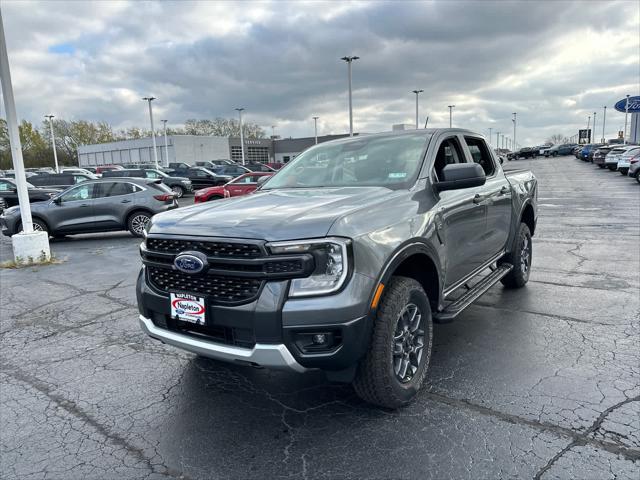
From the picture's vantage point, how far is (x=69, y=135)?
3962 inches

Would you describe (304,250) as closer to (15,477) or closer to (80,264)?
(15,477)

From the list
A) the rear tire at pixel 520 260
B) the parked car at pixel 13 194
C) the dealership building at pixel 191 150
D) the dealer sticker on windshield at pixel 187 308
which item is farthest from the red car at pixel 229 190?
the dealership building at pixel 191 150

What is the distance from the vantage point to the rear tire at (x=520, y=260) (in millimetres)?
5680

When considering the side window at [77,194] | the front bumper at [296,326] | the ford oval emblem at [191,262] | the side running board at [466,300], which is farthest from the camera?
the side window at [77,194]

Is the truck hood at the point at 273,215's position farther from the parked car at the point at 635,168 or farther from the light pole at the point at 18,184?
the parked car at the point at 635,168

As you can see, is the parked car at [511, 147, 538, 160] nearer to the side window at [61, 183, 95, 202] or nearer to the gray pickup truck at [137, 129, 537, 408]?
the side window at [61, 183, 95, 202]

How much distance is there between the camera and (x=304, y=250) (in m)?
2.68

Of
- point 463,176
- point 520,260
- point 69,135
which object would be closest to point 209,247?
point 463,176

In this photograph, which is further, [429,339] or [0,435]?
[429,339]

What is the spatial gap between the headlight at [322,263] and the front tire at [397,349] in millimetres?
430

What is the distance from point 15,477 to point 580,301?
550 centimetres

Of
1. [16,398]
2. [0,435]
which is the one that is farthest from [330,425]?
[16,398]

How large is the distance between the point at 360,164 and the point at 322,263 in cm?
169

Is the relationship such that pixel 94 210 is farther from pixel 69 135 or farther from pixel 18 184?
pixel 69 135
